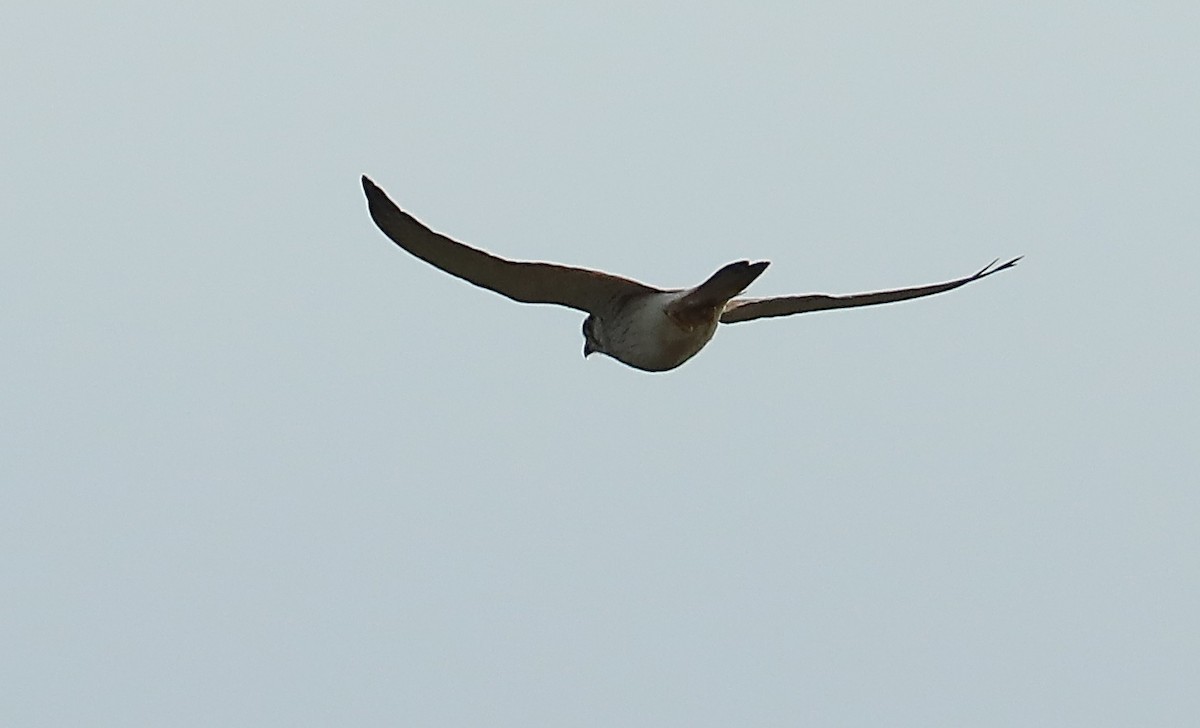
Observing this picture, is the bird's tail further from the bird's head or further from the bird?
the bird's head

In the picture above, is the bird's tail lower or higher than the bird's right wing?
lower

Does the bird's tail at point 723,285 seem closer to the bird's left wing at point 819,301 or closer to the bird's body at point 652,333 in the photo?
the bird's body at point 652,333

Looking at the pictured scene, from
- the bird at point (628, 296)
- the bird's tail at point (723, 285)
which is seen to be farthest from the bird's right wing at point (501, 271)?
the bird's tail at point (723, 285)

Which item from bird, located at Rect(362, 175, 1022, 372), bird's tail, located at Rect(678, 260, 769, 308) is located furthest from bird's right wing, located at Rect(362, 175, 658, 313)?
bird's tail, located at Rect(678, 260, 769, 308)

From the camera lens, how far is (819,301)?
35.7ft

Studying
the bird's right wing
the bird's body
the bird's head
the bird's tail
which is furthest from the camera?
the bird's head

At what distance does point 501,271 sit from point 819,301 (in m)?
2.36

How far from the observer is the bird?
9070 mm

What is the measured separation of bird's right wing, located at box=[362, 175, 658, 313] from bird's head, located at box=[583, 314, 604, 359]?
0.74 ft

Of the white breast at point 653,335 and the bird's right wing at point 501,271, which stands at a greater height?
the bird's right wing at point 501,271

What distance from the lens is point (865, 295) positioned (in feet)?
35.7

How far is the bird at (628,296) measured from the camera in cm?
907

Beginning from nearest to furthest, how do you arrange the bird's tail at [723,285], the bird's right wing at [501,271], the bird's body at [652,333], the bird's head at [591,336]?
the bird's right wing at [501,271], the bird's tail at [723,285], the bird's body at [652,333], the bird's head at [591,336]

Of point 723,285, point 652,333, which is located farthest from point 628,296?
point 723,285
